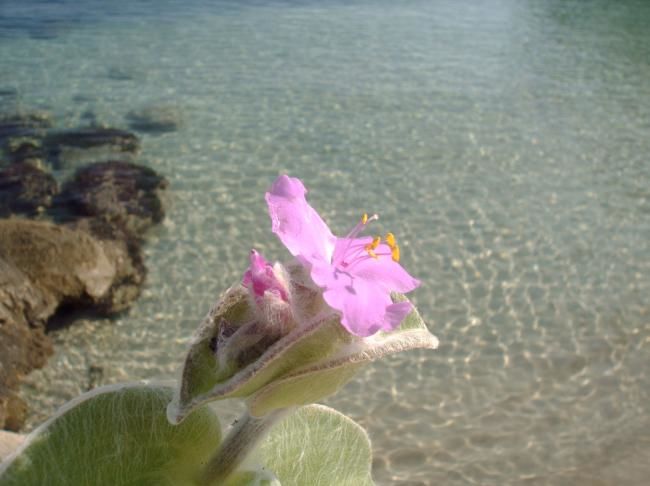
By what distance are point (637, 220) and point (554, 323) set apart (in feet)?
5.26

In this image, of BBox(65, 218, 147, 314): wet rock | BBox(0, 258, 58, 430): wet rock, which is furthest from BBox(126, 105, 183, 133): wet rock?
BBox(0, 258, 58, 430): wet rock

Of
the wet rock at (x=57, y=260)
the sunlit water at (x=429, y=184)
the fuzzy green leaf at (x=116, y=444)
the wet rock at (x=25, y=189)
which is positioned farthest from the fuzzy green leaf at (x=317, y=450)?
the wet rock at (x=25, y=189)

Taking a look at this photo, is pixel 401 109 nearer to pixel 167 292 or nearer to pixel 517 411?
pixel 167 292

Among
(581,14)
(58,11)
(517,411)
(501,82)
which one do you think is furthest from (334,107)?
(581,14)

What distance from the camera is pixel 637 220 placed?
5.59 metres

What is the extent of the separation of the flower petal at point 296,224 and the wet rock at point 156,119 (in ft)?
19.6

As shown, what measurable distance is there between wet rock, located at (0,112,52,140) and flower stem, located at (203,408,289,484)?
6026 mm

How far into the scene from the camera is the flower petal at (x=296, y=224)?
2.87 ft

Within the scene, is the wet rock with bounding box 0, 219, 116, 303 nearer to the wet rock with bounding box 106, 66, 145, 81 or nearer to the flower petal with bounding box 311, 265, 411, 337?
the flower petal with bounding box 311, 265, 411, 337

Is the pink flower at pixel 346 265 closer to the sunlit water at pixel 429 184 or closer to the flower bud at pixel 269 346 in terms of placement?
the flower bud at pixel 269 346

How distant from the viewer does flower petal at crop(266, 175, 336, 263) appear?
875 mm

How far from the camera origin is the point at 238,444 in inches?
40.4

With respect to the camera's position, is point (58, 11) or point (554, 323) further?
point (58, 11)

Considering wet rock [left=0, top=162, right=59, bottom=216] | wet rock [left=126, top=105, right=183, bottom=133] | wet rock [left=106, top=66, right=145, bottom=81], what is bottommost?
wet rock [left=0, top=162, right=59, bottom=216]
